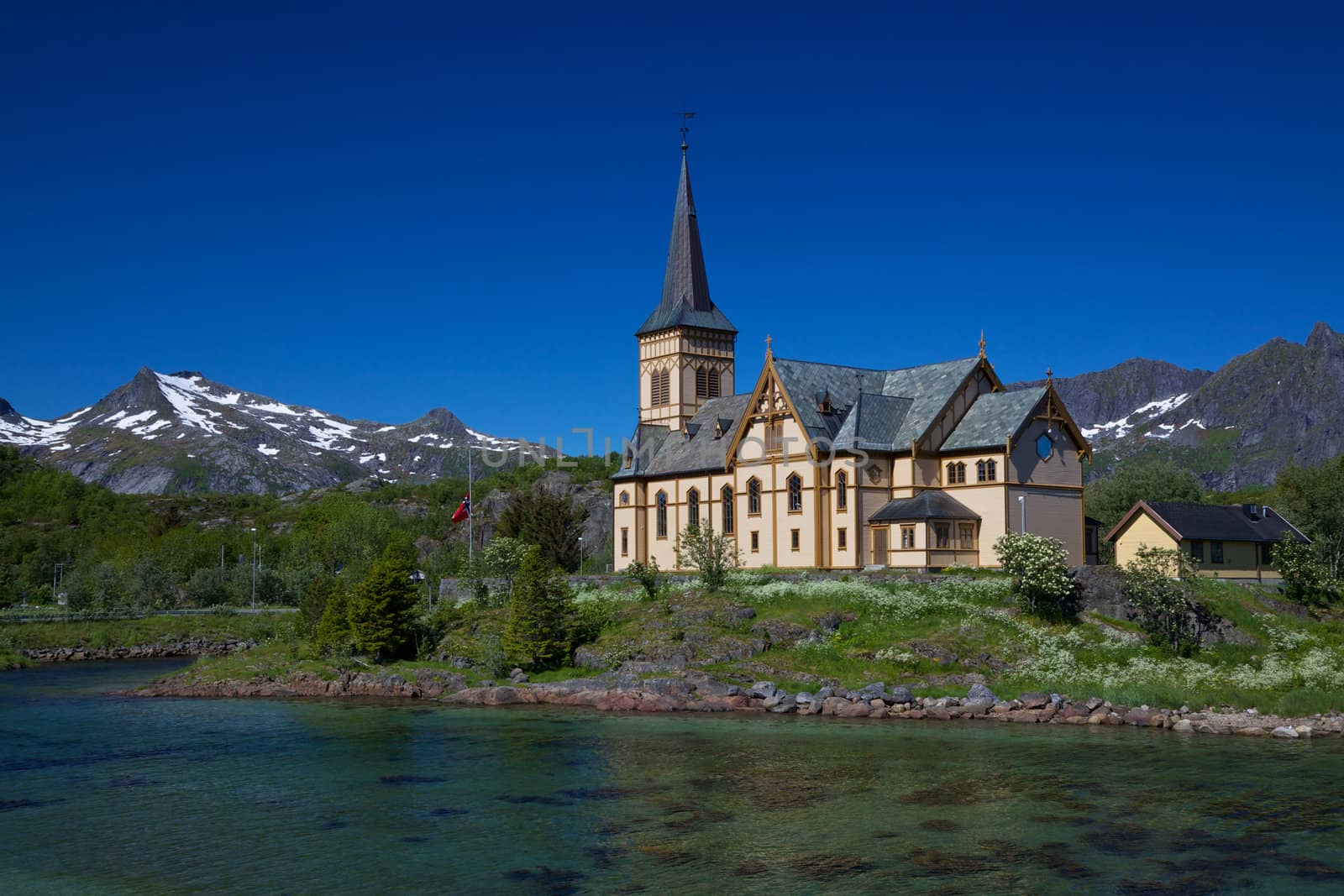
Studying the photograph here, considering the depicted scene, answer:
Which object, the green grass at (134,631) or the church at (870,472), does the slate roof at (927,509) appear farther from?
the green grass at (134,631)

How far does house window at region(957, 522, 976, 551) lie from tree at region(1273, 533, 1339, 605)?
14139 mm

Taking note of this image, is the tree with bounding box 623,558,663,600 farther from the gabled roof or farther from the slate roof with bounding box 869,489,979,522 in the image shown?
the gabled roof

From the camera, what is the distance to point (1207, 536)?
189 feet

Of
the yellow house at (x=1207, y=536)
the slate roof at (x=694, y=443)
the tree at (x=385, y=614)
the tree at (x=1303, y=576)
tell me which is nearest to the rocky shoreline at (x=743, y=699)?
the tree at (x=385, y=614)

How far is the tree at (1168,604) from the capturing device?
4806cm

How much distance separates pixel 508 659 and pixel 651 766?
20871mm

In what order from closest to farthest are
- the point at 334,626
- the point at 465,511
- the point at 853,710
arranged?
the point at 853,710, the point at 334,626, the point at 465,511

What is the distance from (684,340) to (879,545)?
25318 millimetres

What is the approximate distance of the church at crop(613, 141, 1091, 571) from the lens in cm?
5950

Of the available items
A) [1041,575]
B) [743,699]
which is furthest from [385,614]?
[1041,575]

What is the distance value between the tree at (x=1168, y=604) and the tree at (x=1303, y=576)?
768cm

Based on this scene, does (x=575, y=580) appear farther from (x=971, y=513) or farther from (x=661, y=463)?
(x=971, y=513)

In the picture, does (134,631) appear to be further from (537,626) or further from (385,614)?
(537,626)

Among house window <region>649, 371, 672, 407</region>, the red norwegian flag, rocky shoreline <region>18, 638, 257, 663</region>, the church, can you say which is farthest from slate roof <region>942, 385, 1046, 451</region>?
rocky shoreline <region>18, 638, 257, 663</region>
